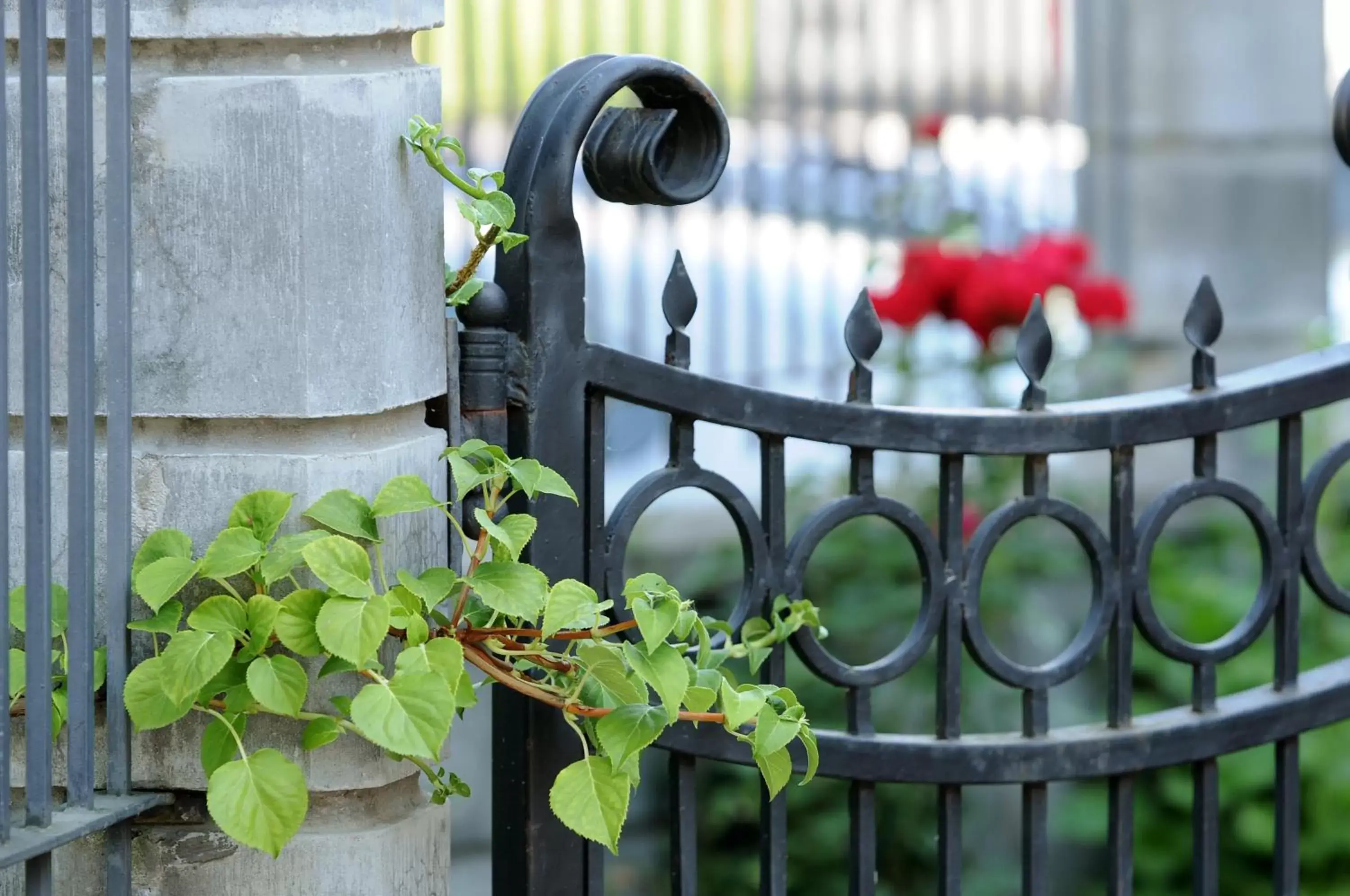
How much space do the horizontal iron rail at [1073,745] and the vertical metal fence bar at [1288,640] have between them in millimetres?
28

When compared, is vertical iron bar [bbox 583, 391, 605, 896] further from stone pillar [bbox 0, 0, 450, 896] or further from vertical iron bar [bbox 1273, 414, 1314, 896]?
vertical iron bar [bbox 1273, 414, 1314, 896]

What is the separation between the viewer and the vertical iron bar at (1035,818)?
1600 millimetres

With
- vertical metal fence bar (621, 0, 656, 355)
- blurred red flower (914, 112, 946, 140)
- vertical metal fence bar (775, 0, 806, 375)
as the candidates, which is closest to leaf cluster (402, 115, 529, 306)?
blurred red flower (914, 112, 946, 140)

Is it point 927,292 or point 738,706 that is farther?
point 927,292

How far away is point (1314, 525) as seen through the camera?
5.55 feet

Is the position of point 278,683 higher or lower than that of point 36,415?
lower

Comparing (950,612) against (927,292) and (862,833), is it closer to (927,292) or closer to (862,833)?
(862,833)

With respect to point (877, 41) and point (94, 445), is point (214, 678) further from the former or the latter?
point (877, 41)

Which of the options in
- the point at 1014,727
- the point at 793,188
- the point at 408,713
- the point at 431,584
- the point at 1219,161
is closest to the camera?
the point at 408,713

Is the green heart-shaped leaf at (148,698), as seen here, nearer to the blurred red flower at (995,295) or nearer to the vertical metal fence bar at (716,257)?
the blurred red flower at (995,295)

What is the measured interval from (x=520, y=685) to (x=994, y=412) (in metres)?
0.53

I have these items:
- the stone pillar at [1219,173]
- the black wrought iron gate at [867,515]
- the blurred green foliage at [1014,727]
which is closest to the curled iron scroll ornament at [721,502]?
the black wrought iron gate at [867,515]

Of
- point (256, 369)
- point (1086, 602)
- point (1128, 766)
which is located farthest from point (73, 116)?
point (1086, 602)

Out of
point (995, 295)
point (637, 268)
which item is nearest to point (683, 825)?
point (995, 295)
